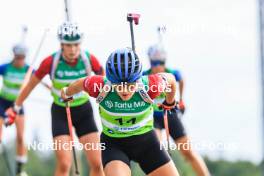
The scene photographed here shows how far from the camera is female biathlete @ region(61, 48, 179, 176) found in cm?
1157

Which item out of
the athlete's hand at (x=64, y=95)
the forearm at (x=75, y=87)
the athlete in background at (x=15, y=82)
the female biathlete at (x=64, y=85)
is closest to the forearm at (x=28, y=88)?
the female biathlete at (x=64, y=85)

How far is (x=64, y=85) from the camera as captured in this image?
1451cm

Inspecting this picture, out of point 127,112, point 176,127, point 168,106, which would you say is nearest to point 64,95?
point 127,112

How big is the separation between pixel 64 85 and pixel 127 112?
295 centimetres

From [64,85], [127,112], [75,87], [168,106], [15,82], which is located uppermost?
[75,87]

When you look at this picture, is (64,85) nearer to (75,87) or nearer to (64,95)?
(64,95)

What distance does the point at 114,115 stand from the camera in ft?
38.8

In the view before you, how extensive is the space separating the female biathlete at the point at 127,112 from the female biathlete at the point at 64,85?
2.08 meters

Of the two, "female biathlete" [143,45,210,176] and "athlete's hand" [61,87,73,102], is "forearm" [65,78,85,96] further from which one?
"female biathlete" [143,45,210,176]

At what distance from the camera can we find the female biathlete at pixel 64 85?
14172 mm

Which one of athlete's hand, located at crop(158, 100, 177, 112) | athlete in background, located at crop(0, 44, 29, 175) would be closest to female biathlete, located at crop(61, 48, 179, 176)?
athlete's hand, located at crop(158, 100, 177, 112)

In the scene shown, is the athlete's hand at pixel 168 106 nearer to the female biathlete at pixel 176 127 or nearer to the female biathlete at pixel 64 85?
the female biathlete at pixel 64 85

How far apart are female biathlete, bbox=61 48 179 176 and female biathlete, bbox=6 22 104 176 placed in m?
2.08

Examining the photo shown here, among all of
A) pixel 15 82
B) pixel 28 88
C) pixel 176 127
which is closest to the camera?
pixel 28 88
